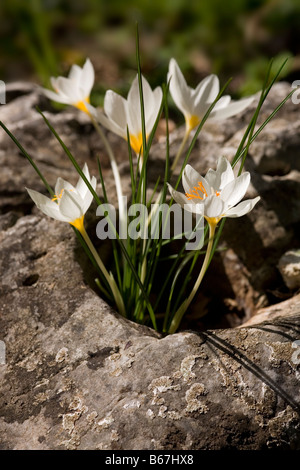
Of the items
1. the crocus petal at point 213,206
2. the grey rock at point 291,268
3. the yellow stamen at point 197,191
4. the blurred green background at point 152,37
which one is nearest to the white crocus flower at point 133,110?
the yellow stamen at point 197,191

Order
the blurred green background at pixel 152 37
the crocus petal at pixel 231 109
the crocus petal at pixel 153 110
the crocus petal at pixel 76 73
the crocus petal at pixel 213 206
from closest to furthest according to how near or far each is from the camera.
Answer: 1. the crocus petal at pixel 213 206
2. the crocus petal at pixel 153 110
3. the crocus petal at pixel 231 109
4. the crocus petal at pixel 76 73
5. the blurred green background at pixel 152 37

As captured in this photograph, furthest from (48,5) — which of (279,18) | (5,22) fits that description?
(279,18)

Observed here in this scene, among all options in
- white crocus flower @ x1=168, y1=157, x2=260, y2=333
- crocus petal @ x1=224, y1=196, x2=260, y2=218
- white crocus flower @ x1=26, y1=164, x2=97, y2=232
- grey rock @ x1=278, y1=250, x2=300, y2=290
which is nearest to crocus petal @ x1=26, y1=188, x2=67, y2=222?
white crocus flower @ x1=26, y1=164, x2=97, y2=232

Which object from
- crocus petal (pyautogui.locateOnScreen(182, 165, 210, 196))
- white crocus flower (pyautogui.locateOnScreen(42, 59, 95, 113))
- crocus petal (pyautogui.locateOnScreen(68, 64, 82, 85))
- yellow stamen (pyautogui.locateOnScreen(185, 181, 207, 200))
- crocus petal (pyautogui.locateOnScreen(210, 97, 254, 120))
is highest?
crocus petal (pyautogui.locateOnScreen(68, 64, 82, 85))

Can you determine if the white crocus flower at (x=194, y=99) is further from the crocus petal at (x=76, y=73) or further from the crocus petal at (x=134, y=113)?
the crocus petal at (x=76, y=73)

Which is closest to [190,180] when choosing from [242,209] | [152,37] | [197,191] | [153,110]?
[197,191]

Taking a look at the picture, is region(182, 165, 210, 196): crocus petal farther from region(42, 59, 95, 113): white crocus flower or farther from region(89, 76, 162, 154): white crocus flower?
region(42, 59, 95, 113): white crocus flower

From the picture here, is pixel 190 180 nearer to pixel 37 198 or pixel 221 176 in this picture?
pixel 221 176
